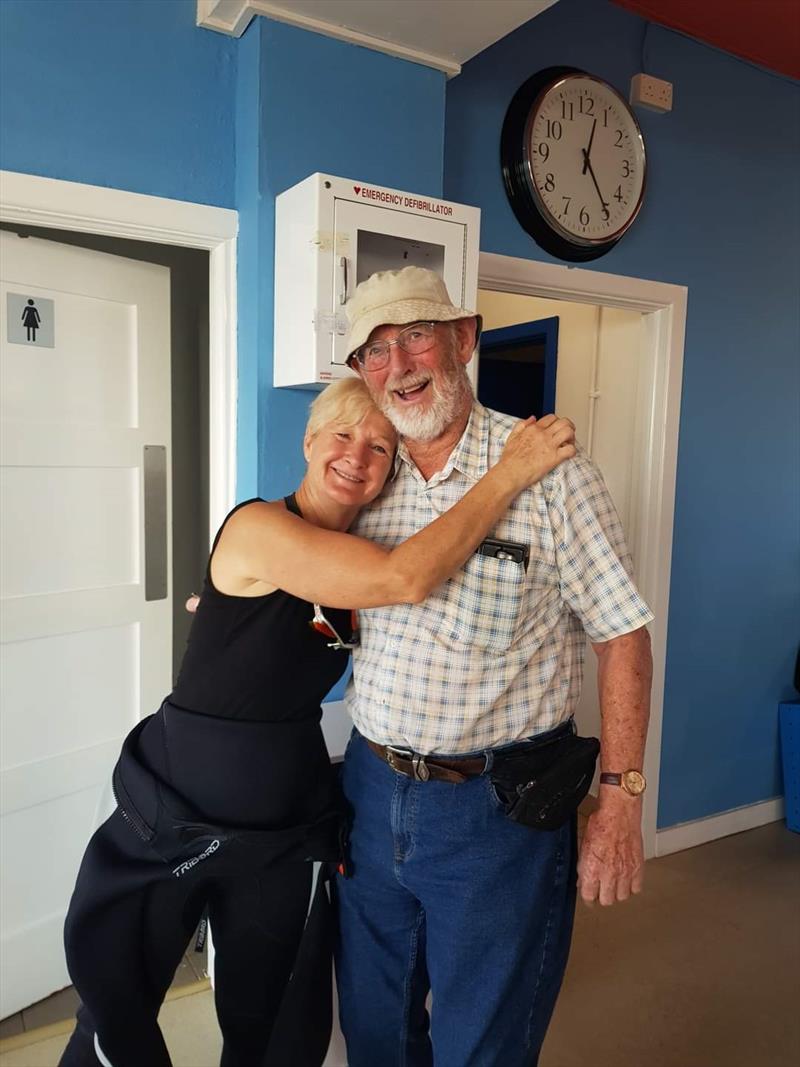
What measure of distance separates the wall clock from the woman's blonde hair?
137cm

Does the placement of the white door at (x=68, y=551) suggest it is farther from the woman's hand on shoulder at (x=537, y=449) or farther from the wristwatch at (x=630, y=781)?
the wristwatch at (x=630, y=781)

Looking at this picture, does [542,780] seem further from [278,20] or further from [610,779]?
[278,20]

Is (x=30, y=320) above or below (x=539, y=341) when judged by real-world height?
below

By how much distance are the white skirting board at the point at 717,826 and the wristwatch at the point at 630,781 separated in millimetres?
2029

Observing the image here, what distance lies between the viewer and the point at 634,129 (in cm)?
276

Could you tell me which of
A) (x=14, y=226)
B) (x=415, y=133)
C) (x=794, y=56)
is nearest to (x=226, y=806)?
(x=14, y=226)

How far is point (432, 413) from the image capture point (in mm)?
1455

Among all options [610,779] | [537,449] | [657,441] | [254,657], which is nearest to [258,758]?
[254,657]

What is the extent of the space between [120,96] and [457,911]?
6.28 feet

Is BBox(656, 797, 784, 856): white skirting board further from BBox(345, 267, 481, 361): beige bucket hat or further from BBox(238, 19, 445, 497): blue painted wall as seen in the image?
BBox(345, 267, 481, 361): beige bucket hat

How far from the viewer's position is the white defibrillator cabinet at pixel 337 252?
6.22ft

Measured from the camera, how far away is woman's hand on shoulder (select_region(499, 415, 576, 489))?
4.58ft

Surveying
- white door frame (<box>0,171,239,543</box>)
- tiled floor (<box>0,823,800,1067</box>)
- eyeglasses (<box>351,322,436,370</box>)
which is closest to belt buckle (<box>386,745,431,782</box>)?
eyeglasses (<box>351,322,436,370</box>)

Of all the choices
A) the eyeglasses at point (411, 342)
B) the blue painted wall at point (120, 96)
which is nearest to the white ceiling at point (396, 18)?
the blue painted wall at point (120, 96)
